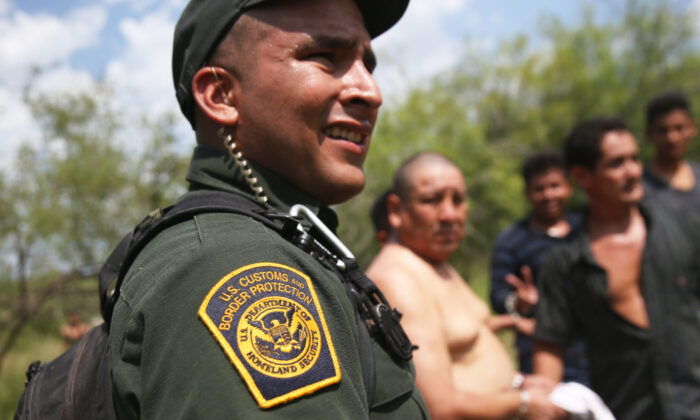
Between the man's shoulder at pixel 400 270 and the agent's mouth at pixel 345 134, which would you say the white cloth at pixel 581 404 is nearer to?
the man's shoulder at pixel 400 270

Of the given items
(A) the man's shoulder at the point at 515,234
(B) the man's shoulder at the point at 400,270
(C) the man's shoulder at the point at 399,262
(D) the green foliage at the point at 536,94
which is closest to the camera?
(B) the man's shoulder at the point at 400,270

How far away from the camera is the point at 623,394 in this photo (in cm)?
327

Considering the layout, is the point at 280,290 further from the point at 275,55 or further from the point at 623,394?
the point at 623,394

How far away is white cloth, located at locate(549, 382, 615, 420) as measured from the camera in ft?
8.71

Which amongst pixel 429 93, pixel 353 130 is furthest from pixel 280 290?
pixel 429 93

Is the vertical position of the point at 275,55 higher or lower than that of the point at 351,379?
higher

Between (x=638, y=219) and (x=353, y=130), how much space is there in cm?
257

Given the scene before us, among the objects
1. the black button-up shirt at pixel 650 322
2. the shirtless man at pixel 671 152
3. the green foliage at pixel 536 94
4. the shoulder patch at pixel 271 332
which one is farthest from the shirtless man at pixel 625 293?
the green foliage at pixel 536 94

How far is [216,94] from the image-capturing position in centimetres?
156

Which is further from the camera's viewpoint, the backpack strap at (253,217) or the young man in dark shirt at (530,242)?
the young man in dark shirt at (530,242)

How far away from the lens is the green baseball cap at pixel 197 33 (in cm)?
151

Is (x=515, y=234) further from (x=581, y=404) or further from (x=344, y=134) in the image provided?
(x=344, y=134)

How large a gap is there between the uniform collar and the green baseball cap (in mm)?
206

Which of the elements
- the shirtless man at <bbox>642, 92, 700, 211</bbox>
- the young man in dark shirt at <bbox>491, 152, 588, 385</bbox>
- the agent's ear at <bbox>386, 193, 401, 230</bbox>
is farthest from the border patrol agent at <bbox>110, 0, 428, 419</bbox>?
the shirtless man at <bbox>642, 92, 700, 211</bbox>
